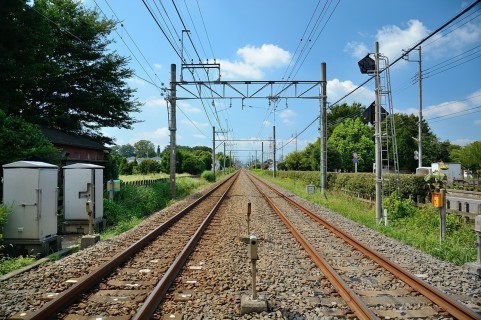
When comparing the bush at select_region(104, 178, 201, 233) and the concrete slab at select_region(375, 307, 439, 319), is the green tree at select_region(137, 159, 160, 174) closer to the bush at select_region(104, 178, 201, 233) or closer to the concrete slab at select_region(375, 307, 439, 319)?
the bush at select_region(104, 178, 201, 233)

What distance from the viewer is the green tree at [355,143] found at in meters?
57.0

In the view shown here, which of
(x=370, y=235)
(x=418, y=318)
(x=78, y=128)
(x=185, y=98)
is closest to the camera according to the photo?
(x=418, y=318)

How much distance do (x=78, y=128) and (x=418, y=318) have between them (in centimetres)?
2000

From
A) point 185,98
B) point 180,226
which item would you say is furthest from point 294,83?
point 180,226

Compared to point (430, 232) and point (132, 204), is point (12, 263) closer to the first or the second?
point (132, 204)

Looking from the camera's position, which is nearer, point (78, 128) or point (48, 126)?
point (48, 126)

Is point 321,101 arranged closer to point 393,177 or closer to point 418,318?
point 393,177

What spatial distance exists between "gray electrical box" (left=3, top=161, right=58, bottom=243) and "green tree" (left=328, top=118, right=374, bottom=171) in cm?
5039

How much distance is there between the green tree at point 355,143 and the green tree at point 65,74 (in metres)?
40.1

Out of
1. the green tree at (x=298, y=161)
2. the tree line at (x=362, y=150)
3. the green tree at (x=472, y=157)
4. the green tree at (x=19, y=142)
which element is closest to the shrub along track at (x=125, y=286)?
the green tree at (x=19, y=142)

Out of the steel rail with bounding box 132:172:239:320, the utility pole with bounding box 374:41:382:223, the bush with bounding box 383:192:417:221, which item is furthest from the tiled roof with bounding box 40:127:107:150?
the bush with bounding box 383:192:417:221

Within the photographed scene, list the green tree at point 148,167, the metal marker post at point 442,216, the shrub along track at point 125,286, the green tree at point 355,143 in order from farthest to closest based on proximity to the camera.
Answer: the green tree at point 148,167, the green tree at point 355,143, the metal marker post at point 442,216, the shrub along track at point 125,286

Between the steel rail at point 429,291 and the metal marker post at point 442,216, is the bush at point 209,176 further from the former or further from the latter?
the steel rail at point 429,291

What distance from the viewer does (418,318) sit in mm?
4734
